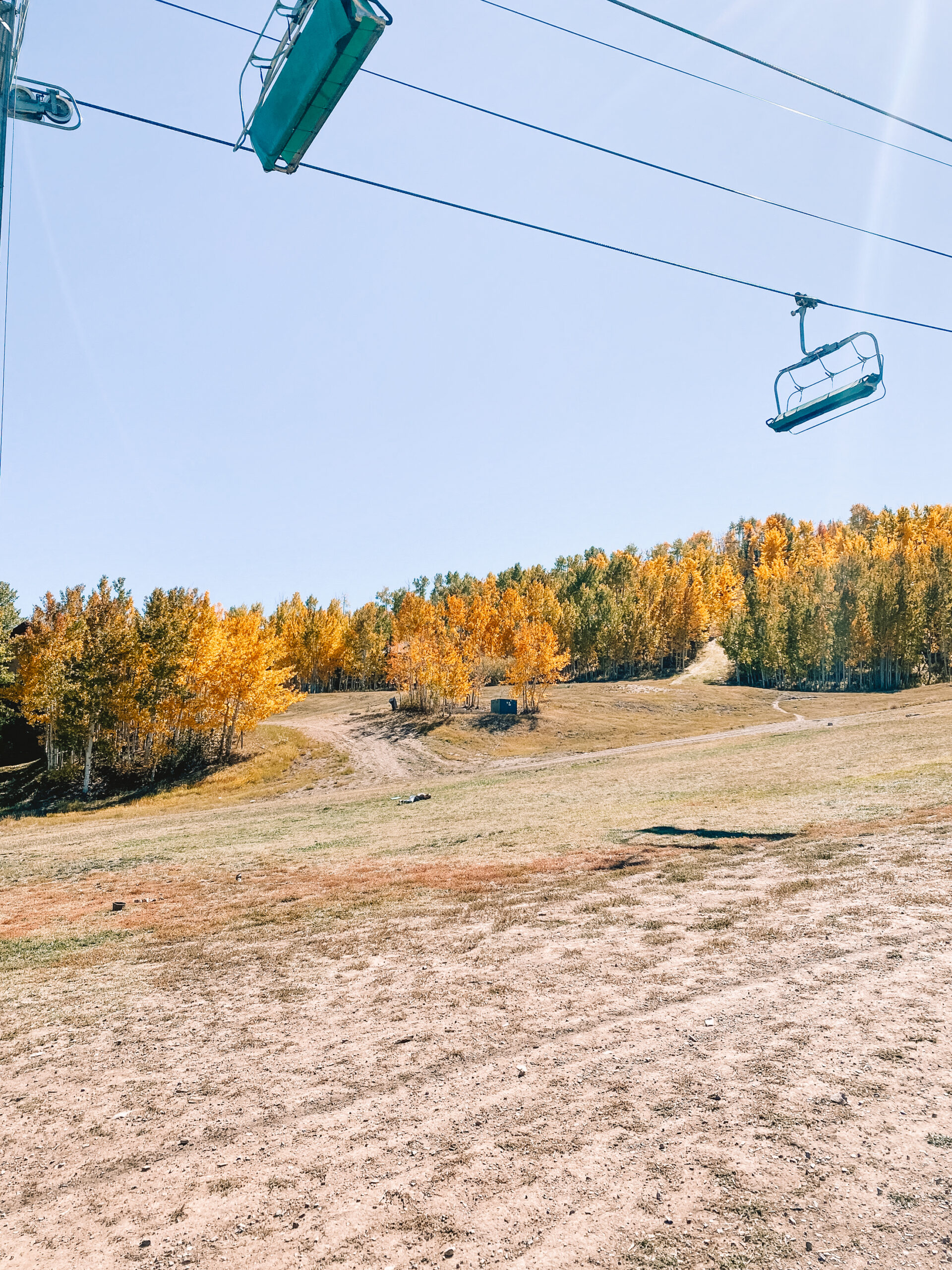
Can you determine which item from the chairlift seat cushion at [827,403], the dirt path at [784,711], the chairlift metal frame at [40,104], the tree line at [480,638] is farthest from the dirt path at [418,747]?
the chairlift metal frame at [40,104]

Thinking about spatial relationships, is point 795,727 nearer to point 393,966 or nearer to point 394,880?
point 394,880

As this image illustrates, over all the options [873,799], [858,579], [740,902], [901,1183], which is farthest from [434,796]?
[858,579]

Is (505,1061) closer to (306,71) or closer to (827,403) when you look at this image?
(306,71)

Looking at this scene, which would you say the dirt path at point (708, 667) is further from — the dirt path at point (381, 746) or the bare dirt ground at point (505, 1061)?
the bare dirt ground at point (505, 1061)

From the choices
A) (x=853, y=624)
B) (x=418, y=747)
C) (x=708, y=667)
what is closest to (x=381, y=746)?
(x=418, y=747)

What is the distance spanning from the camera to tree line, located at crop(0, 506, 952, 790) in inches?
1815

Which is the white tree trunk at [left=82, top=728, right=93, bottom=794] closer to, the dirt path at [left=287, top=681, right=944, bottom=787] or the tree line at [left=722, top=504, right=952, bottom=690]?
the dirt path at [left=287, top=681, right=944, bottom=787]

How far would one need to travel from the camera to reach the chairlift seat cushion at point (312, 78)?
570cm

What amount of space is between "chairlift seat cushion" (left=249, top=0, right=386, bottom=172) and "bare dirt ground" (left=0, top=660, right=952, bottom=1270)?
362 inches

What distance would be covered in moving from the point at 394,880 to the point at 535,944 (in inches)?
222

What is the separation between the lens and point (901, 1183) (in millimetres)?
4082

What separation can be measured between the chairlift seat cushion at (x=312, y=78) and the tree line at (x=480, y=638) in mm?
43983

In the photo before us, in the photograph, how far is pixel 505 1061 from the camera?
6.17m

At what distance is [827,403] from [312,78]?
383 inches
